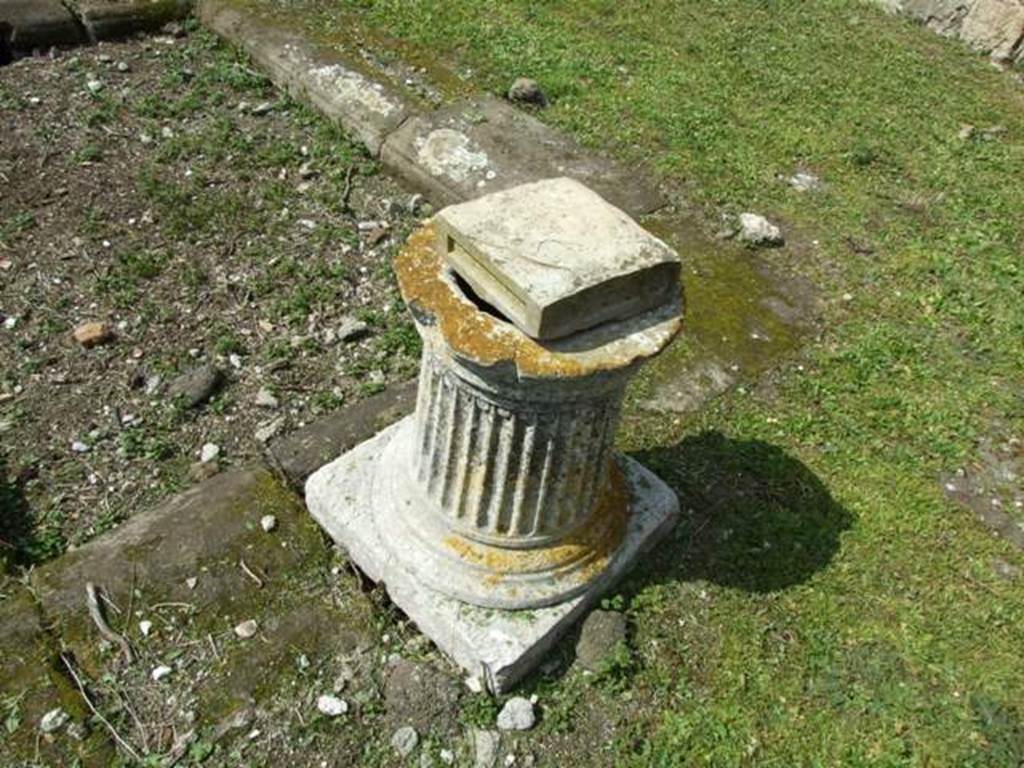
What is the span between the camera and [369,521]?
3.38m

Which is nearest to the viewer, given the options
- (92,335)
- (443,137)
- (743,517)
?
(743,517)

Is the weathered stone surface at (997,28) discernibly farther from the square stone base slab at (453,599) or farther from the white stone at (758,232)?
the square stone base slab at (453,599)

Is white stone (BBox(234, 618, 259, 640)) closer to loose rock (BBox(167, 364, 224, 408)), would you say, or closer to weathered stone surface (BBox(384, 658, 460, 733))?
weathered stone surface (BBox(384, 658, 460, 733))

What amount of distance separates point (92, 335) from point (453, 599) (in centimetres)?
239

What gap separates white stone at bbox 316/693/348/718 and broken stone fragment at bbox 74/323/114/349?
7.48 feet

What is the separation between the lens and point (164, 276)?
4.81 meters

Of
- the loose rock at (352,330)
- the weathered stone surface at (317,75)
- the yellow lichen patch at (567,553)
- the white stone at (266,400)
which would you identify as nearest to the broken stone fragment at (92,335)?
the white stone at (266,400)

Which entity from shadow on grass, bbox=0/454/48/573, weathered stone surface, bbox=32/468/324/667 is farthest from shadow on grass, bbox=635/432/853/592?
shadow on grass, bbox=0/454/48/573

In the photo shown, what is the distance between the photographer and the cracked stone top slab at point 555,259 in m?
2.51

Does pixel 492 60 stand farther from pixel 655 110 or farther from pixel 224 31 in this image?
pixel 224 31

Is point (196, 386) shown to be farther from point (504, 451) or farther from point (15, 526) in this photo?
point (504, 451)

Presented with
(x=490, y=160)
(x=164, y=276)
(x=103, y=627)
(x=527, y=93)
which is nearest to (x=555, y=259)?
(x=103, y=627)

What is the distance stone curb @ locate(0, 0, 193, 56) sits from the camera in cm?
635

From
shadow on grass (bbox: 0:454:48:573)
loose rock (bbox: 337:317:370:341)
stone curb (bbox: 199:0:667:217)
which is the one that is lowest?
shadow on grass (bbox: 0:454:48:573)
